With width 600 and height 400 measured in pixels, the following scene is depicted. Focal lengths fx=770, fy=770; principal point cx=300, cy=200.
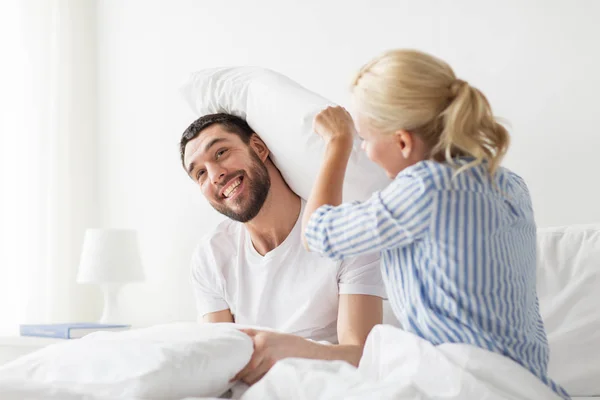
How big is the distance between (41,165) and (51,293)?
0.49 metres

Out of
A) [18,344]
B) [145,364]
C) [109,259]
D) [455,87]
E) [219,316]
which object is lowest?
[18,344]

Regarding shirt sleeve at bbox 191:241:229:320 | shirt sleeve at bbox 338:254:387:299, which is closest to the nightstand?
shirt sleeve at bbox 191:241:229:320

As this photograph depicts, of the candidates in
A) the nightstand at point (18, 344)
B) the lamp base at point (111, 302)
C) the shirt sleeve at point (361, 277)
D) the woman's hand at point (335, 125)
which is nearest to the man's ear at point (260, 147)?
the shirt sleeve at point (361, 277)

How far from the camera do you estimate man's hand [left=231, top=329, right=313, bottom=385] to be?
1.26 m

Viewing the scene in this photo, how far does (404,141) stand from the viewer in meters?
1.10

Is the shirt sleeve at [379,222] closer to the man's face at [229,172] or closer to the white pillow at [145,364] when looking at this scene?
the white pillow at [145,364]

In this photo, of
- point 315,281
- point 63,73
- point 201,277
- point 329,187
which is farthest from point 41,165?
point 329,187

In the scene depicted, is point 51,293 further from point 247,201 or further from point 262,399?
point 262,399

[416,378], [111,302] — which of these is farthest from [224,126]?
[111,302]

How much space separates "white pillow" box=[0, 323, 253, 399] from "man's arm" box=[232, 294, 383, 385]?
0.05 meters

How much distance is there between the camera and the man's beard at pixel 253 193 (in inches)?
67.3

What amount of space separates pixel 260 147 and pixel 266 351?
644 mm

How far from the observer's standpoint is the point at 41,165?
2.92 meters

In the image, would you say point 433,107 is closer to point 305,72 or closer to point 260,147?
point 260,147
